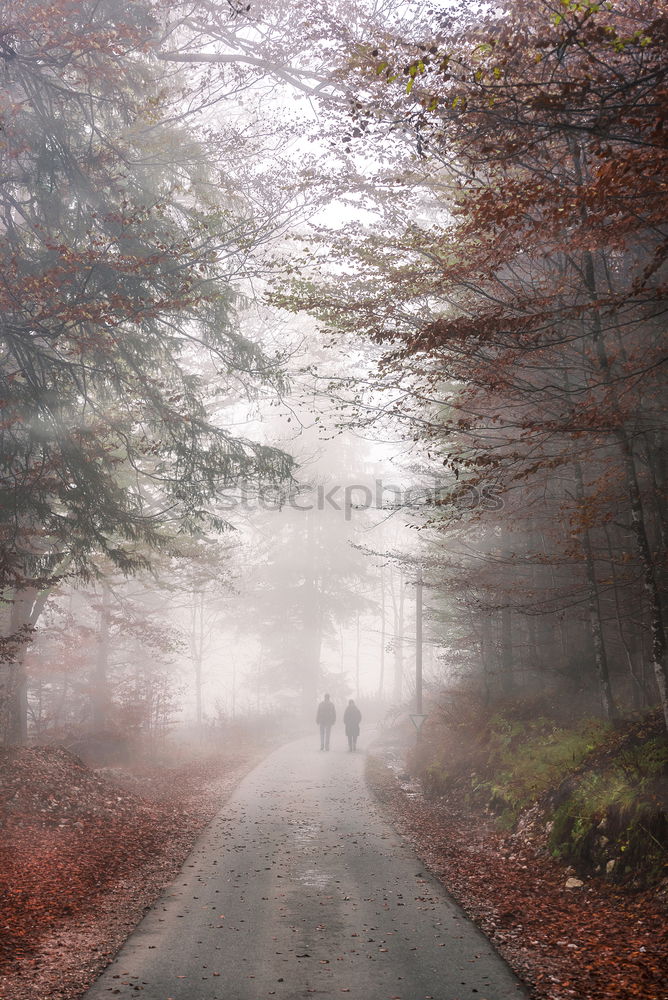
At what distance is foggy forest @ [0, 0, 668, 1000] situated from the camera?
5.66 meters

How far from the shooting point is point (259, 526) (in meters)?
36.9

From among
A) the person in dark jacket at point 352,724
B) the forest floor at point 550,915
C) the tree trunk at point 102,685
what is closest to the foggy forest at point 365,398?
the forest floor at point 550,915

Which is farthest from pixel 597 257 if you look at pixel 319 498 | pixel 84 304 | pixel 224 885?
pixel 319 498

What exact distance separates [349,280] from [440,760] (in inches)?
440

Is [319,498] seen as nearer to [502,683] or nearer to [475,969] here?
[502,683]

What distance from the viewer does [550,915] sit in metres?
6.42

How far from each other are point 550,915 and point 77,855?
19.2 feet

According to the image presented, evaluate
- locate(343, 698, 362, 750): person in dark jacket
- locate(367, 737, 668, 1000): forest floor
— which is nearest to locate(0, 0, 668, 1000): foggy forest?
locate(367, 737, 668, 1000): forest floor

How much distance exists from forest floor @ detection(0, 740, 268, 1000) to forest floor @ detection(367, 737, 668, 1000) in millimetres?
3455

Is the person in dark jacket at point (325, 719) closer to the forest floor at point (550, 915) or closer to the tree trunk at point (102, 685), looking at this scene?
the tree trunk at point (102, 685)

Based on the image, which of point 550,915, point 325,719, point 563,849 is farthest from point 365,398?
point 325,719

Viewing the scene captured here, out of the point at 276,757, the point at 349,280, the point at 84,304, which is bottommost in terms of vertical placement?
the point at 276,757

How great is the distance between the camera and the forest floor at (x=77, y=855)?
17.7 ft

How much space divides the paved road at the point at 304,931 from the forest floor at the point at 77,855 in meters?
0.31
